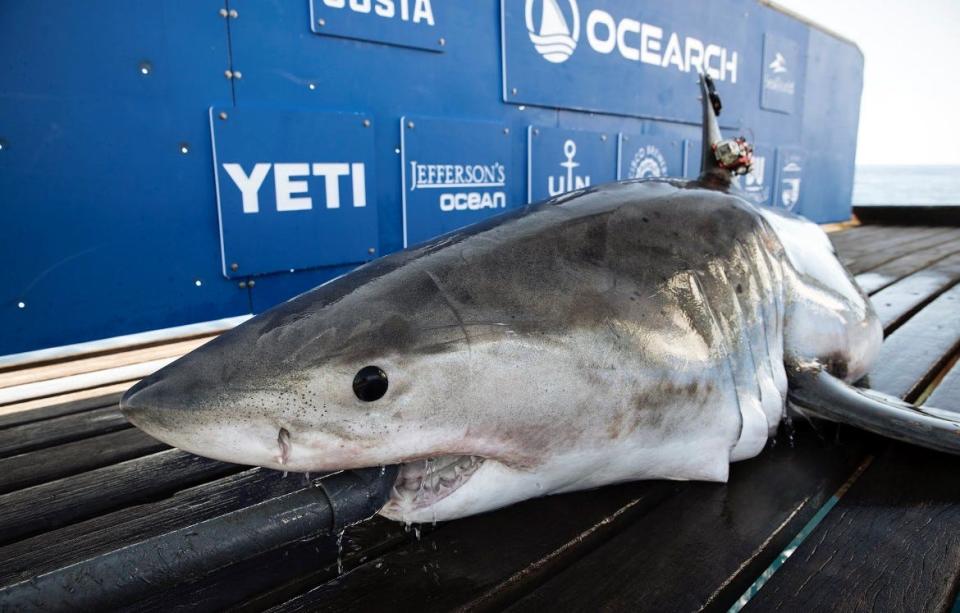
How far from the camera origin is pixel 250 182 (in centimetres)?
288

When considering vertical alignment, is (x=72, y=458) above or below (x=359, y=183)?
below

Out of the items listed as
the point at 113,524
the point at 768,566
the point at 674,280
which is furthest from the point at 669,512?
the point at 113,524

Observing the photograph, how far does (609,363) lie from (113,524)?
0.93m

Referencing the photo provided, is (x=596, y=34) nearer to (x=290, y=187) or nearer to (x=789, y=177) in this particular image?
(x=290, y=187)

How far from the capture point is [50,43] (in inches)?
91.0

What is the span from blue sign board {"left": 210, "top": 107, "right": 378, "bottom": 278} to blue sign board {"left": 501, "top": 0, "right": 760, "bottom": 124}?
49.8 inches

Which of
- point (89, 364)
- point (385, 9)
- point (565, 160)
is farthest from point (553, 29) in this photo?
point (89, 364)

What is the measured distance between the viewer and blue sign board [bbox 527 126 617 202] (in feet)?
13.7

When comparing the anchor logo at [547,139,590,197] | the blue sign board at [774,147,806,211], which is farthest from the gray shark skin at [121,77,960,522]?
the blue sign board at [774,147,806,211]

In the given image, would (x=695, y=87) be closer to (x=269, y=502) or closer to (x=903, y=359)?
(x=903, y=359)

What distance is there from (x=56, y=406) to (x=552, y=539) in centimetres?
155

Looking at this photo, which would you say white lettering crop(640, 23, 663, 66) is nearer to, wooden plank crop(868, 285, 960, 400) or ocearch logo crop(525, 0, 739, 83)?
ocearch logo crop(525, 0, 739, 83)

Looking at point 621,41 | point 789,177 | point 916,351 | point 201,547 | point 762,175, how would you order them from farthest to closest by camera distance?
point 789,177
point 762,175
point 621,41
point 916,351
point 201,547

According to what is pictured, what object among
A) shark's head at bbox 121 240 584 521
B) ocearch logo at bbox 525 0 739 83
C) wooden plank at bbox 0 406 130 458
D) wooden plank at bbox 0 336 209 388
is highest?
ocearch logo at bbox 525 0 739 83
